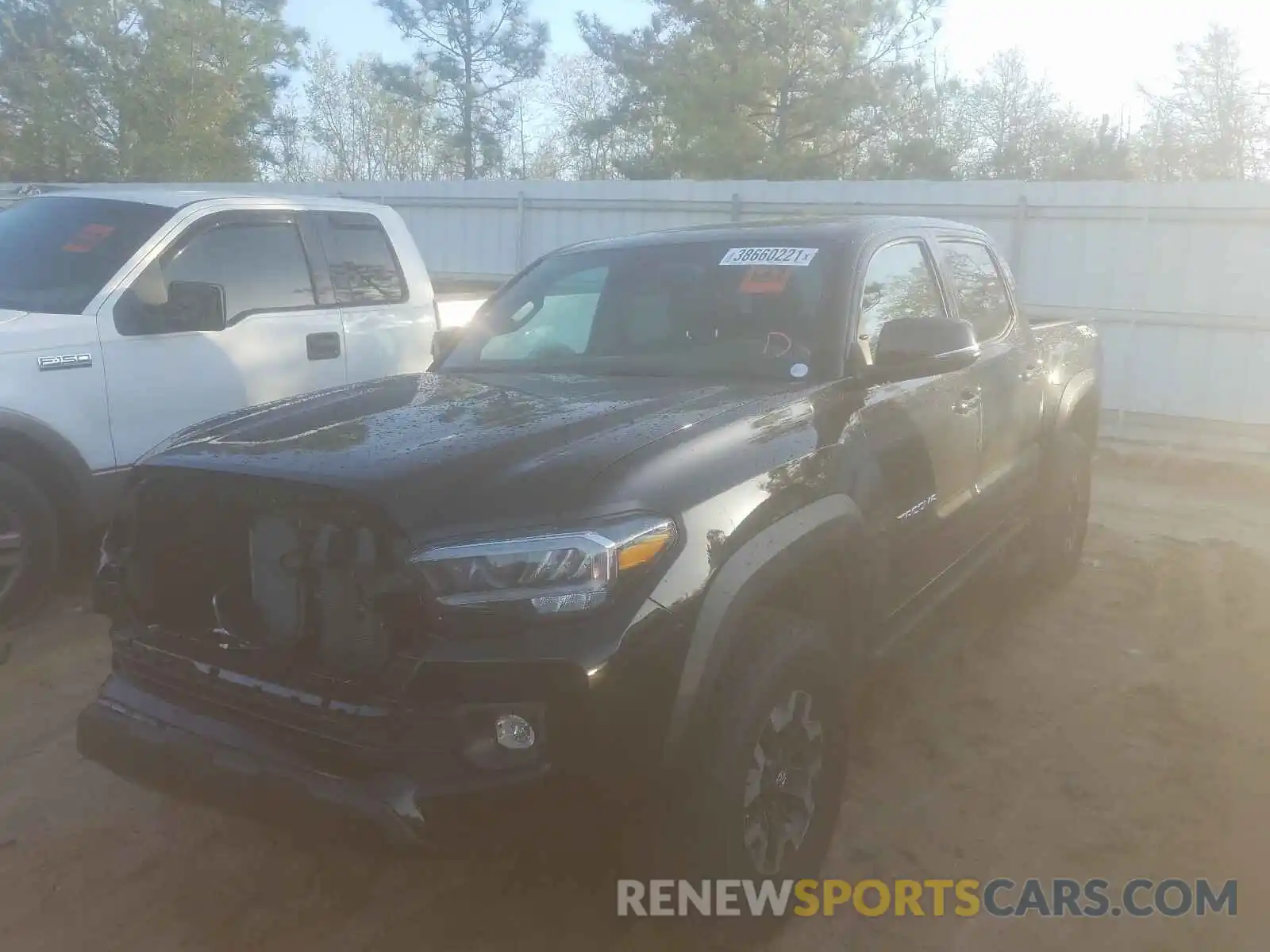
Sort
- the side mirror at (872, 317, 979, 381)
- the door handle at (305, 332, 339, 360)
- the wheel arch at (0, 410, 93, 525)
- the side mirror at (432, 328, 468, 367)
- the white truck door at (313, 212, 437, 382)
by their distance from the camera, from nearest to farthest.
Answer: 1. the side mirror at (872, 317, 979, 381)
2. the side mirror at (432, 328, 468, 367)
3. the wheel arch at (0, 410, 93, 525)
4. the door handle at (305, 332, 339, 360)
5. the white truck door at (313, 212, 437, 382)

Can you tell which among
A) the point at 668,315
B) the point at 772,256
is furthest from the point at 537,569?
the point at 772,256

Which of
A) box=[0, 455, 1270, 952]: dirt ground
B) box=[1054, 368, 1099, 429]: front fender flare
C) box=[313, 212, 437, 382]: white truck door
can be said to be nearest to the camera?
box=[0, 455, 1270, 952]: dirt ground

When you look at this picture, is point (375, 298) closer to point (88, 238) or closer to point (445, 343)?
point (88, 238)

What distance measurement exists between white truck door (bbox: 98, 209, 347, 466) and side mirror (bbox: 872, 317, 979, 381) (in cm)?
330

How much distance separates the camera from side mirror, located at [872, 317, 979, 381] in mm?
3277

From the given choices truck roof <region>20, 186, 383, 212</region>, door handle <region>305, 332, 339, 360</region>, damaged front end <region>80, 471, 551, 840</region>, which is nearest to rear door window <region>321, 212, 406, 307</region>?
truck roof <region>20, 186, 383, 212</region>

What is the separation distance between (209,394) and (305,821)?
3.50 meters

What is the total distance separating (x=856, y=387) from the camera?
3.36 meters

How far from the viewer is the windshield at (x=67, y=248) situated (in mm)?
5047

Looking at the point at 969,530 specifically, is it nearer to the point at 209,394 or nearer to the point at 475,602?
the point at 475,602

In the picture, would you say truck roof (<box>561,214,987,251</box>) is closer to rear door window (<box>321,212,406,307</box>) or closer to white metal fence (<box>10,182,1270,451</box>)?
rear door window (<box>321,212,406,307</box>)

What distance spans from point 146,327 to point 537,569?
3.55 m

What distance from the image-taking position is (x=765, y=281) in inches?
144

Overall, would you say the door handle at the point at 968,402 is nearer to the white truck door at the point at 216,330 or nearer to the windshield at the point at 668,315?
the windshield at the point at 668,315
